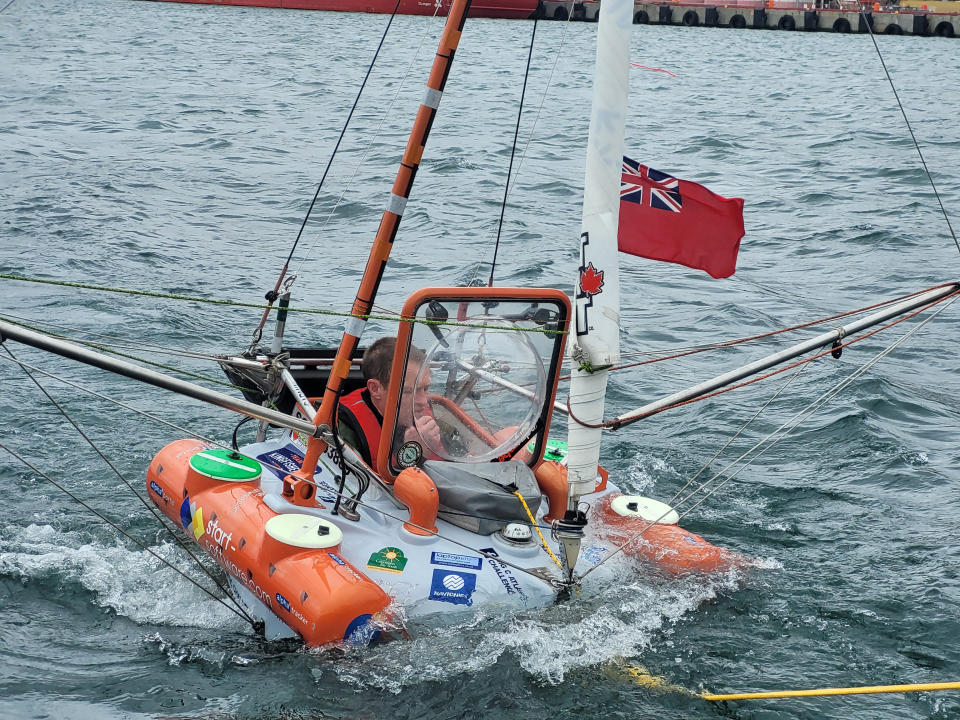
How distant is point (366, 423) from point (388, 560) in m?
1.02

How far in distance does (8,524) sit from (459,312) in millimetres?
4046

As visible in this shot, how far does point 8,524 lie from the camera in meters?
8.49

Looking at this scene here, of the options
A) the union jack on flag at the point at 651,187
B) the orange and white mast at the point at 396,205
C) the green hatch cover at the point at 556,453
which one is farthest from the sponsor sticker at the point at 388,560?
the union jack on flag at the point at 651,187

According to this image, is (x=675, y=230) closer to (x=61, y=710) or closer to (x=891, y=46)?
(x=61, y=710)

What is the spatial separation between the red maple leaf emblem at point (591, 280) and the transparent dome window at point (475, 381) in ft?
2.03

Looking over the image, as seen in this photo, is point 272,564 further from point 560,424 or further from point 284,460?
point 560,424

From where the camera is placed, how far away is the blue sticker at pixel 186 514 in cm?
793

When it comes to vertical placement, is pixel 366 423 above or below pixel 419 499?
above

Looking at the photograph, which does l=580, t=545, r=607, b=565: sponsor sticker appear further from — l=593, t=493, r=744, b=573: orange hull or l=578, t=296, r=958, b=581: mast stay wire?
l=593, t=493, r=744, b=573: orange hull

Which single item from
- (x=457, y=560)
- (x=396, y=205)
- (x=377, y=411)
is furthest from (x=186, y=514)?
(x=396, y=205)

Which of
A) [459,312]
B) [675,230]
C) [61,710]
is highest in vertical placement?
[675,230]

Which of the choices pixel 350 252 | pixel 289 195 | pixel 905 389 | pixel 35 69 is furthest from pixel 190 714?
pixel 35 69

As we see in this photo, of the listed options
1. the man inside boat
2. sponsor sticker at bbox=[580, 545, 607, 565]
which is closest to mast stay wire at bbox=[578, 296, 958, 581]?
sponsor sticker at bbox=[580, 545, 607, 565]

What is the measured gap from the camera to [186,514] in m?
7.97
